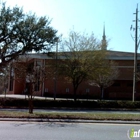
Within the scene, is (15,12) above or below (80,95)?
above

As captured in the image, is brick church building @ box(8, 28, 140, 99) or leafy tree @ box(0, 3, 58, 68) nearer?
leafy tree @ box(0, 3, 58, 68)

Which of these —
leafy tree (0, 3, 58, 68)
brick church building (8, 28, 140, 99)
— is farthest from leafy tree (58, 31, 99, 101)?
brick church building (8, 28, 140, 99)

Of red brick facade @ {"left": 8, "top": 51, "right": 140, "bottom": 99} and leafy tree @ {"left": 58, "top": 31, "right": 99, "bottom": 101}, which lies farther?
red brick facade @ {"left": 8, "top": 51, "right": 140, "bottom": 99}

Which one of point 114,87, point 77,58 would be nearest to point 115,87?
point 114,87

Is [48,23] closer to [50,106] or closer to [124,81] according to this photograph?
[50,106]

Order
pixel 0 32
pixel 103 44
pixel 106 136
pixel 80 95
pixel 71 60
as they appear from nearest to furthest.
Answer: pixel 106 136
pixel 0 32
pixel 71 60
pixel 103 44
pixel 80 95

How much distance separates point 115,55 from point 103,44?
19.2 meters

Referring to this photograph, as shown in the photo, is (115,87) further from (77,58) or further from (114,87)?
Result: (77,58)

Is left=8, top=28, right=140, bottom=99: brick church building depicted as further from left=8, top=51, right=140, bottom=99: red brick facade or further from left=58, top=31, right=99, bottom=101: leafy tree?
left=58, top=31, right=99, bottom=101: leafy tree

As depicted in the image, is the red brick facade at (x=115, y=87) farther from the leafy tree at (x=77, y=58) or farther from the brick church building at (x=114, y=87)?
→ the leafy tree at (x=77, y=58)

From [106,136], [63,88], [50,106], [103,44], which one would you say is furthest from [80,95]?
[106,136]

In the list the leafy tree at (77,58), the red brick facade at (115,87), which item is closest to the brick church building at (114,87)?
the red brick facade at (115,87)

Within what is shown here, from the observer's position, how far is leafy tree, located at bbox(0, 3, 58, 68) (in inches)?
914

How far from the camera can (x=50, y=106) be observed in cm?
2548
